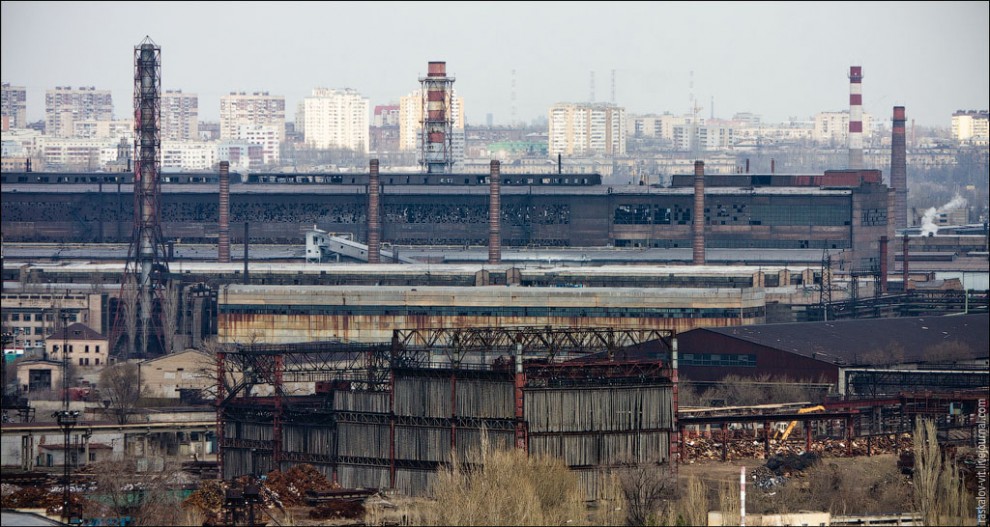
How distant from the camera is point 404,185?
97750 millimetres

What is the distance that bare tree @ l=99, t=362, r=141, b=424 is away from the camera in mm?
59156

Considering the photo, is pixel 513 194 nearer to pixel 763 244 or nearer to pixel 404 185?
pixel 404 185

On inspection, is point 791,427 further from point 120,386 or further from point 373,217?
point 373,217

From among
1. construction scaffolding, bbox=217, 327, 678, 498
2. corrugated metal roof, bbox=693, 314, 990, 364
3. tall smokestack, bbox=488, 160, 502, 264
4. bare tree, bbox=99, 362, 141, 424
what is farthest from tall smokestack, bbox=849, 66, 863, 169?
construction scaffolding, bbox=217, 327, 678, 498

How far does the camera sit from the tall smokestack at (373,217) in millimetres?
90375

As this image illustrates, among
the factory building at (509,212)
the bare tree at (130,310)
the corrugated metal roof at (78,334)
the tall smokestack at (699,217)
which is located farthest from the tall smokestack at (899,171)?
the corrugated metal roof at (78,334)

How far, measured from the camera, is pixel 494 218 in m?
92.4

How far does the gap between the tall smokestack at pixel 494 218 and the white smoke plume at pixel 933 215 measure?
125 ft

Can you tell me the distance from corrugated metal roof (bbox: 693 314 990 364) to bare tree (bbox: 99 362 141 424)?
718 inches

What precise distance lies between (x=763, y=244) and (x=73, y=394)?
4187cm

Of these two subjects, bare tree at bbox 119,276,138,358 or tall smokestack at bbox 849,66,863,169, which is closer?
bare tree at bbox 119,276,138,358

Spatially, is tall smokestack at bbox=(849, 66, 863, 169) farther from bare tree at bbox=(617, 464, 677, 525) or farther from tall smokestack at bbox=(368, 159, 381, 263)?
bare tree at bbox=(617, 464, 677, 525)

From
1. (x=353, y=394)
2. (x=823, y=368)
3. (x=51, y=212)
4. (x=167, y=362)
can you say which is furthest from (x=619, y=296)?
(x=51, y=212)

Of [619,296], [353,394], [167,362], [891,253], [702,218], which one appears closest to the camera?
[353,394]
